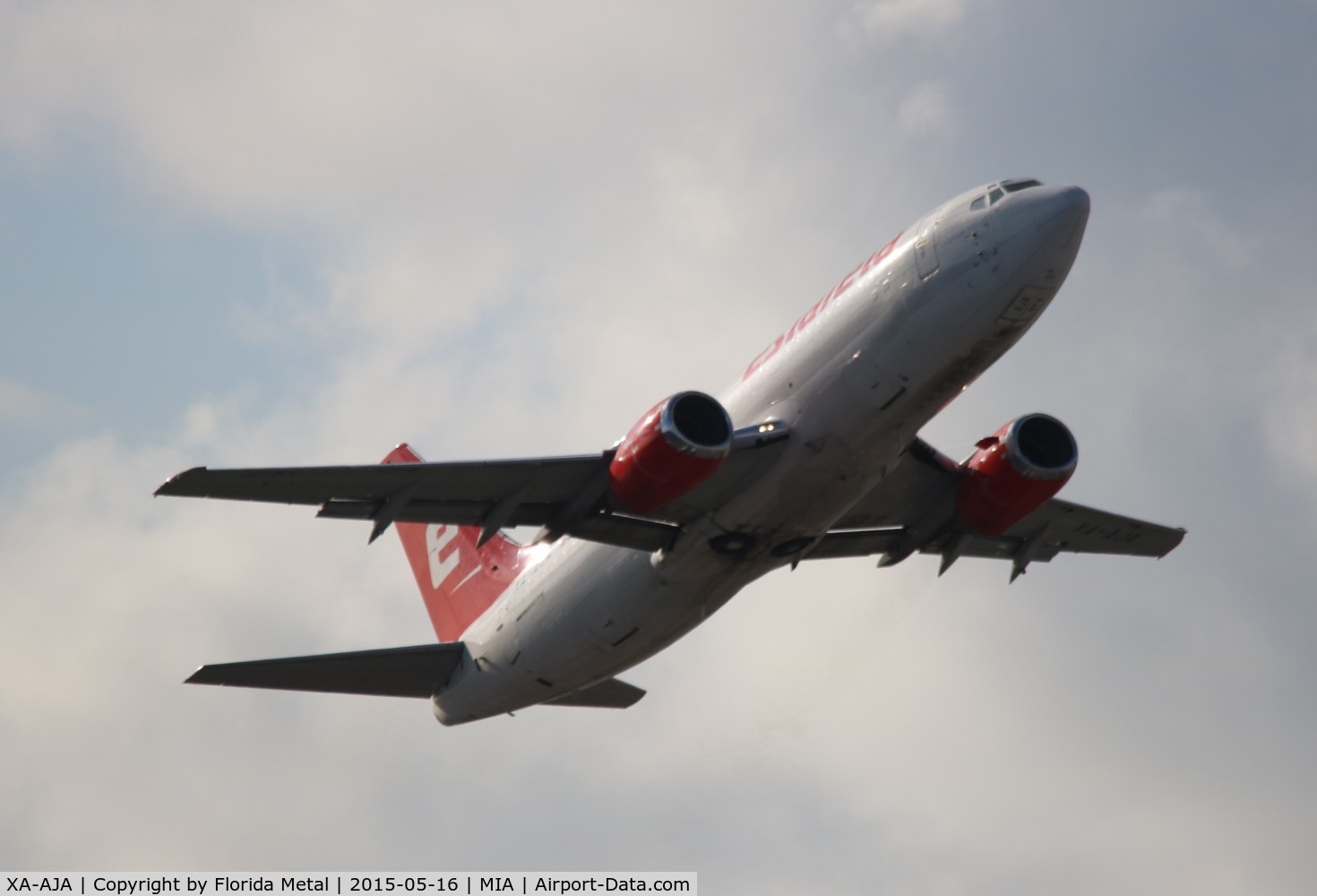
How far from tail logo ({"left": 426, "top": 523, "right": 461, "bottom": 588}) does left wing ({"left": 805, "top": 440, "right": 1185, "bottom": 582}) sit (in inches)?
418

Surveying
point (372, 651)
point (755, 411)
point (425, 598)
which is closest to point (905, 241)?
point (755, 411)

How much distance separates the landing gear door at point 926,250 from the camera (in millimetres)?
26969

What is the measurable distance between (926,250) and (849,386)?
9.01 ft

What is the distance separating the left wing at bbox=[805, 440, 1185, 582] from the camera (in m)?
32.9

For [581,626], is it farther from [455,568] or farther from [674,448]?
[455,568]

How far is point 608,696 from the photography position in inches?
1451

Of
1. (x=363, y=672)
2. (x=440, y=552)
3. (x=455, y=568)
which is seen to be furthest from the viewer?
(x=440, y=552)

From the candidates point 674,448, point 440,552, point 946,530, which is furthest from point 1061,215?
point 440,552

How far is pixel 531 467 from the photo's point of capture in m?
28.8

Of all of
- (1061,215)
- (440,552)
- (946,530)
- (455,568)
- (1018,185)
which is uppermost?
(440,552)

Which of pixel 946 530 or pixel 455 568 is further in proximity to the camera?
pixel 455 568

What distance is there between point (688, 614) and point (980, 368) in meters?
7.78

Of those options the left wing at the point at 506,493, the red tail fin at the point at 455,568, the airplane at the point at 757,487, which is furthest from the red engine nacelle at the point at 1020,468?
the red tail fin at the point at 455,568

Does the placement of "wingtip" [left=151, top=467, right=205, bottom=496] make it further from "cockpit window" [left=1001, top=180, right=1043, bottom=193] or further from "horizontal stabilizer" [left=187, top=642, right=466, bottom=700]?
"cockpit window" [left=1001, top=180, right=1043, bottom=193]
